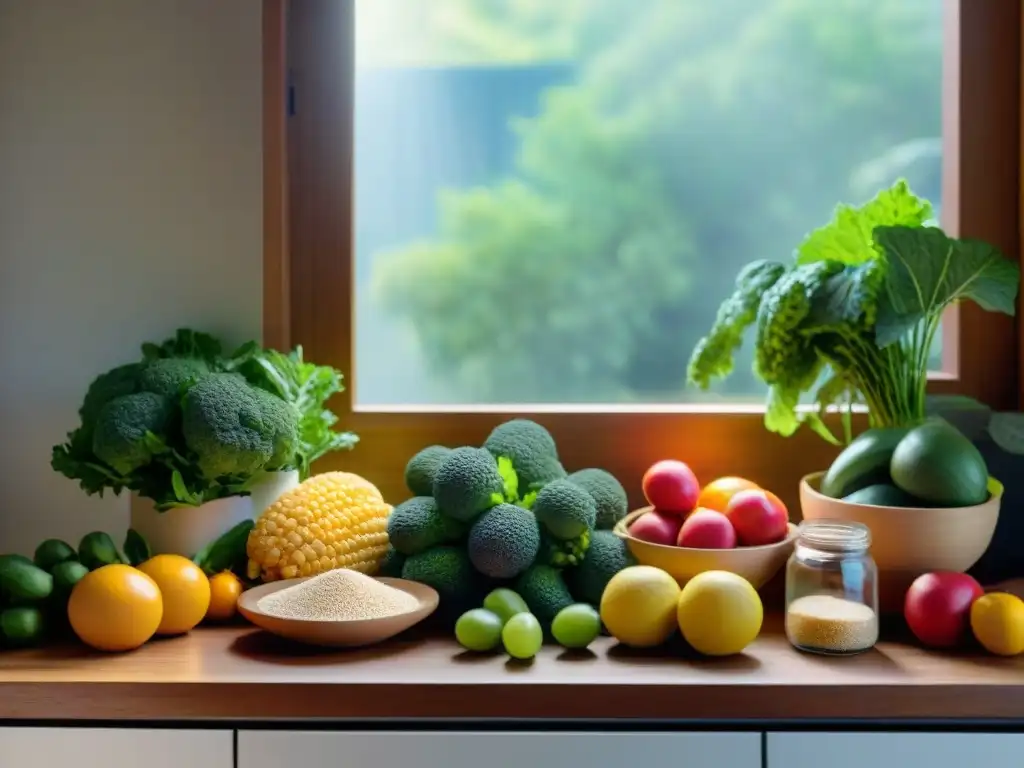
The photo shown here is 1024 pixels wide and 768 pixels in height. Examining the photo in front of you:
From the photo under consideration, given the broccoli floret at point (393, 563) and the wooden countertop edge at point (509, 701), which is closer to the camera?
the wooden countertop edge at point (509, 701)

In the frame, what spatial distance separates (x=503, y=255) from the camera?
1.59 metres

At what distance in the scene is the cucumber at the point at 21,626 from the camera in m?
1.12

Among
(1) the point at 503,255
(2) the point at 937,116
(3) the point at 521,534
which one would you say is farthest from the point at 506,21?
(3) the point at 521,534

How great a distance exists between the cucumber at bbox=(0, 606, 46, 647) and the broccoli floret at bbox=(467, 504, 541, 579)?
472 millimetres

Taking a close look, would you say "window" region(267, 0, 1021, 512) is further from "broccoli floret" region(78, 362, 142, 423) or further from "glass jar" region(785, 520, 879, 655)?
"glass jar" region(785, 520, 879, 655)

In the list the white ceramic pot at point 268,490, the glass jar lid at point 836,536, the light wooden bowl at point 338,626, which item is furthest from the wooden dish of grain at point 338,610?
the glass jar lid at point 836,536

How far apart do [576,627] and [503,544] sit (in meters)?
0.13

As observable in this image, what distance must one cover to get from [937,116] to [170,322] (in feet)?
3.77

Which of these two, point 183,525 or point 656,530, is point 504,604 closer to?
point 656,530

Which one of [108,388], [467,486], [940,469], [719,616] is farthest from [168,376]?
[940,469]

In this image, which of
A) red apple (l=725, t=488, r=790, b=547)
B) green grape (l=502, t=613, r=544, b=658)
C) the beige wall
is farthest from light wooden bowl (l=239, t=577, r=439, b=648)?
the beige wall

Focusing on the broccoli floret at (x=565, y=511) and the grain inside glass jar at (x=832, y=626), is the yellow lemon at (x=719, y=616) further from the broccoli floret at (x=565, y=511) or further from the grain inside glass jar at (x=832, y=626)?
the broccoli floret at (x=565, y=511)

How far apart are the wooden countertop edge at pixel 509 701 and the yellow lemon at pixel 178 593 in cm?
14

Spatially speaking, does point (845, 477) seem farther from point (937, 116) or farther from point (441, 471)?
point (937, 116)
